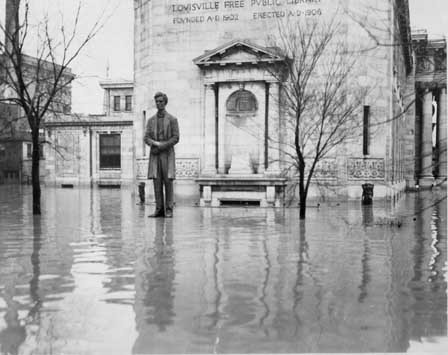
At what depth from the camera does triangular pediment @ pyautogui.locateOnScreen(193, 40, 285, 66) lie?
25328mm

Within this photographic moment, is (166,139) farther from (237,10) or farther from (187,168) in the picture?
(237,10)

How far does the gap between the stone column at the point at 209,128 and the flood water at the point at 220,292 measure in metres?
13.6

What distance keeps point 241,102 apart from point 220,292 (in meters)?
19.9

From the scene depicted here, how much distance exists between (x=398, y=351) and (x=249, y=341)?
1158mm

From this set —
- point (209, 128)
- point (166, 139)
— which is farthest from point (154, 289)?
point (209, 128)

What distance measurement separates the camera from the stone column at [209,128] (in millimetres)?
26469

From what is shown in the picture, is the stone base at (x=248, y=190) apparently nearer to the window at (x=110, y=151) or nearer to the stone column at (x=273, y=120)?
the stone column at (x=273, y=120)

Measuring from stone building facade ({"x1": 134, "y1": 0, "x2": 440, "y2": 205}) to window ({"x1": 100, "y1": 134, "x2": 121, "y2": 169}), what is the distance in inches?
1129

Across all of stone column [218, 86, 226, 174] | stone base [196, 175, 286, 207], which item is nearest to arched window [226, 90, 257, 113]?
stone column [218, 86, 226, 174]

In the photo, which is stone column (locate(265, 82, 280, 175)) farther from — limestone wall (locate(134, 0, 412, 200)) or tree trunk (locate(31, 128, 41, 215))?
tree trunk (locate(31, 128, 41, 215))

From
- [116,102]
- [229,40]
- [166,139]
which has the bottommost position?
[166,139]

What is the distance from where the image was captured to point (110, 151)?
56.8m

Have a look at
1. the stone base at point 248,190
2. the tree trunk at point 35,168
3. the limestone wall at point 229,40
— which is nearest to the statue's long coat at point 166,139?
the tree trunk at point 35,168

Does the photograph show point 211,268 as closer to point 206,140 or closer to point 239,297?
point 239,297
